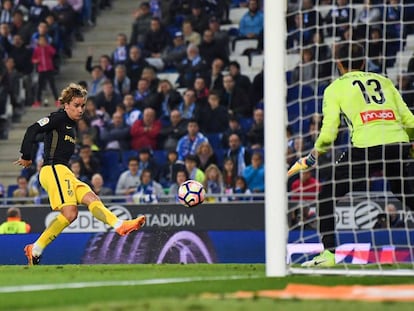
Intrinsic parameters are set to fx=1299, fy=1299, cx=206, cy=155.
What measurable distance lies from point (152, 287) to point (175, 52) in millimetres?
13666

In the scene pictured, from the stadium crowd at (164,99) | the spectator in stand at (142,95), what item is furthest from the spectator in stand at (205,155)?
the spectator in stand at (142,95)

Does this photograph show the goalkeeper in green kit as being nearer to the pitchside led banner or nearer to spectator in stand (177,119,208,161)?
the pitchside led banner

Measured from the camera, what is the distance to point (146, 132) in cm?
2136

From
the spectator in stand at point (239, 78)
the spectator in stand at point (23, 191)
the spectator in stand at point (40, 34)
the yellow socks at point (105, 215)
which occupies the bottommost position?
the yellow socks at point (105, 215)

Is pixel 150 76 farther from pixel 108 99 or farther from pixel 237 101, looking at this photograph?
pixel 237 101

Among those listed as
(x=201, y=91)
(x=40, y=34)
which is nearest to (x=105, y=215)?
(x=201, y=91)

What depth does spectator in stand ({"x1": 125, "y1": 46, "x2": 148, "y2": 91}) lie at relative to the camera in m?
22.8

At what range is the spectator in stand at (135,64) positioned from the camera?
22.8 m

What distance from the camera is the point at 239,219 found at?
1750cm

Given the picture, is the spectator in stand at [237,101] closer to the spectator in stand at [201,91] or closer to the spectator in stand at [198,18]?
the spectator in stand at [201,91]

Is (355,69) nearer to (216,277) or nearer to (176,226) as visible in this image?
(216,277)

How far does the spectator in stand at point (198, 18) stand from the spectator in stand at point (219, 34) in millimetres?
144

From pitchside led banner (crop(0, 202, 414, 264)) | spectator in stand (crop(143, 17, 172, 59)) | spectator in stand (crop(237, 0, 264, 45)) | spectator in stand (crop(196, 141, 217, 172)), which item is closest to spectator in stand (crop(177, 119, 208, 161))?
spectator in stand (crop(196, 141, 217, 172))

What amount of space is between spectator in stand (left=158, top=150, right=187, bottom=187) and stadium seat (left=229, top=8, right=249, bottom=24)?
4405 mm
